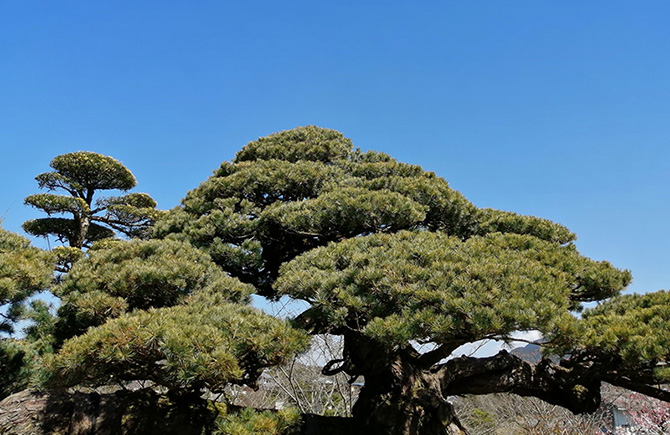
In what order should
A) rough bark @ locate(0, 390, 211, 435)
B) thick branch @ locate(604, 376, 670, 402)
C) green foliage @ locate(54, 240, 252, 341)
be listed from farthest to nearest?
green foliage @ locate(54, 240, 252, 341)
thick branch @ locate(604, 376, 670, 402)
rough bark @ locate(0, 390, 211, 435)

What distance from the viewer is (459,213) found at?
13.4 ft

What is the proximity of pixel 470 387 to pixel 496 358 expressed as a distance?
34 cm

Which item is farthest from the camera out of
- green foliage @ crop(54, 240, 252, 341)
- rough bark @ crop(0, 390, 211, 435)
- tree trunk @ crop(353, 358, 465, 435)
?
tree trunk @ crop(353, 358, 465, 435)

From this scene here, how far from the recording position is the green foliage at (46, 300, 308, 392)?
2.17 meters

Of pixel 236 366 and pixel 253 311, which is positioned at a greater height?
pixel 253 311

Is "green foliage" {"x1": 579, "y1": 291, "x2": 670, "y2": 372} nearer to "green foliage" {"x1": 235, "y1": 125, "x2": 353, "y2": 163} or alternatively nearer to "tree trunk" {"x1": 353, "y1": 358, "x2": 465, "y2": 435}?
"tree trunk" {"x1": 353, "y1": 358, "x2": 465, "y2": 435}

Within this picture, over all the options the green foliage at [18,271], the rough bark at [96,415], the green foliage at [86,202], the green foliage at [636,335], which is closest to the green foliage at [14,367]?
the green foliage at [18,271]

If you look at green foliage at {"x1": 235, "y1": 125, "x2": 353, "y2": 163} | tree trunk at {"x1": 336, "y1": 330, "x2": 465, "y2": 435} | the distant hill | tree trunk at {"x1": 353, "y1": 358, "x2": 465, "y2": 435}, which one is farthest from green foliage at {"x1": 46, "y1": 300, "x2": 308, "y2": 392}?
green foliage at {"x1": 235, "y1": 125, "x2": 353, "y2": 163}

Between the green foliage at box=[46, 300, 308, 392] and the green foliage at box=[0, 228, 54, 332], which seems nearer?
the green foliage at box=[46, 300, 308, 392]

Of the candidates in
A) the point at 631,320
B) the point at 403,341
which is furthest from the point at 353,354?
the point at 631,320

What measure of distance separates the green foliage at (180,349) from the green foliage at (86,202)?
28.5ft

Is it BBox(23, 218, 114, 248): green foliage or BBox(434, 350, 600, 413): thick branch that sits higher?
BBox(23, 218, 114, 248): green foliage

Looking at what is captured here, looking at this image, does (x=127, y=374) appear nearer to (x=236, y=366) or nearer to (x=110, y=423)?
(x=110, y=423)

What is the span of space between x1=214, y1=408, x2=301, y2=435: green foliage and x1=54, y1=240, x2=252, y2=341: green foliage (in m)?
0.96
